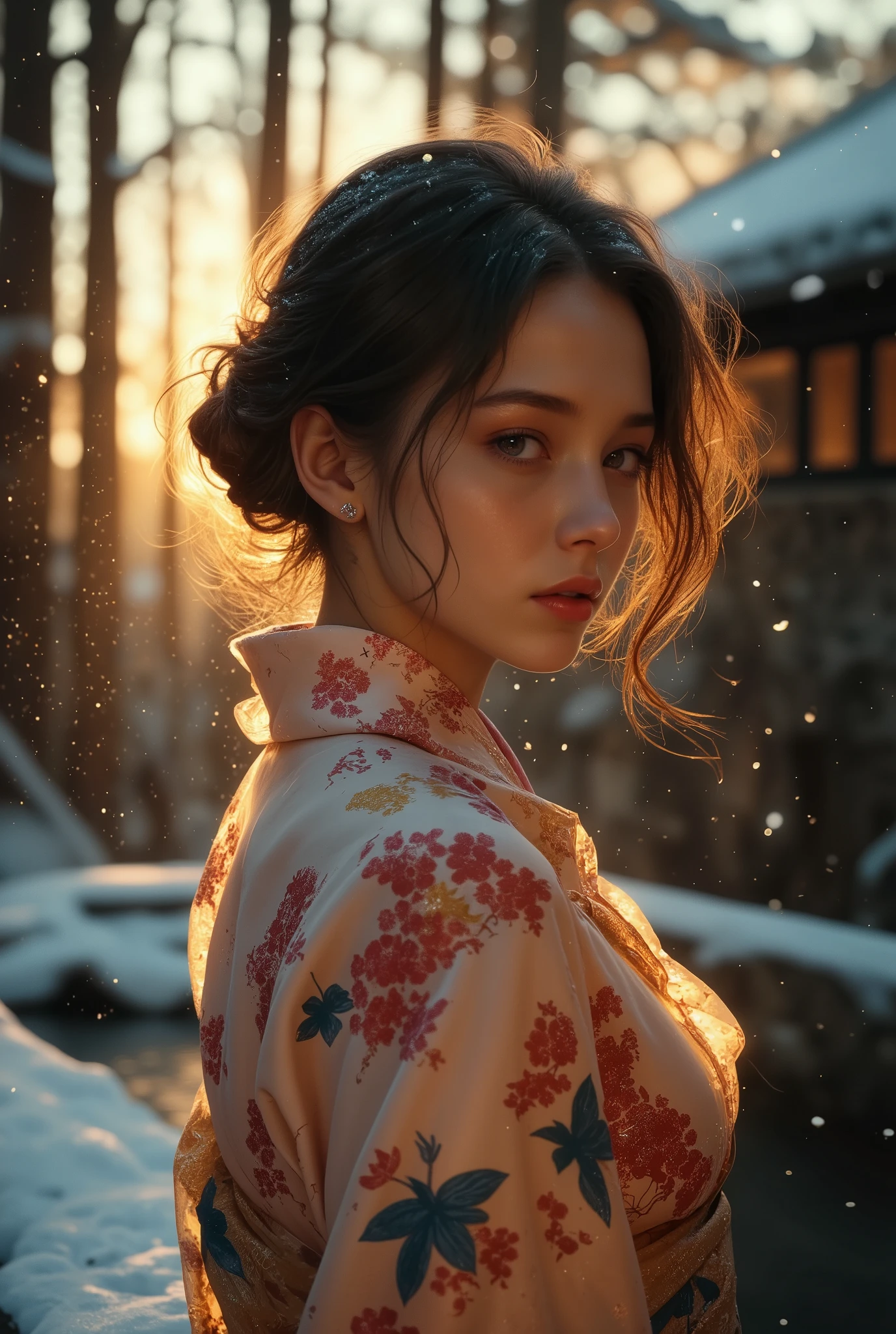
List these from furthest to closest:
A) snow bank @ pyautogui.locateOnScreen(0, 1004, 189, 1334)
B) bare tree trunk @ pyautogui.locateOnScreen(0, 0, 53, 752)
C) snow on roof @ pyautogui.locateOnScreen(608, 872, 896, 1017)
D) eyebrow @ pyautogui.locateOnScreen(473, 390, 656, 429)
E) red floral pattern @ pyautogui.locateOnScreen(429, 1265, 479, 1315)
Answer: bare tree trunk @ pyautogui.locateOnScreen(0, 0, 53, 752)
snow on roof @ pyautogui.locateOnScreen(608, 872, 896, 1017)
snow bank @ pyautogui.locateOnScreen(0, 1004, 189, 1334)
eyebrow @ pyautogui.locateOnScreen(473, 390, 656, 429)
red floral pattern @ pyautogui.locateOnScreen(429, 1265, 479, 1315)

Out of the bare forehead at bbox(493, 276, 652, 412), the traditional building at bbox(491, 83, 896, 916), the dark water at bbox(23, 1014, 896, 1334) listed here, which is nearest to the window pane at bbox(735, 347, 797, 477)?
the traditional building at bbox(491, 83, 896, 916)

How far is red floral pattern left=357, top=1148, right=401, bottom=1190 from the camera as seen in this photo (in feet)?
2.05

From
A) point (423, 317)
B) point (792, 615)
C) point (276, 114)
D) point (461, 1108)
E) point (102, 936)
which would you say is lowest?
point (102, 936)

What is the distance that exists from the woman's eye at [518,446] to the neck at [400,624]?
0.15 meters

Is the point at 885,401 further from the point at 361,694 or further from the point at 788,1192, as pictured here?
the point at 361,694

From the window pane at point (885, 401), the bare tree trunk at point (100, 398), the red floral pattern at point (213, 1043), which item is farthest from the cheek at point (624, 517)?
the window pane at point (885, 401)

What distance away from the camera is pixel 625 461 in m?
0.97

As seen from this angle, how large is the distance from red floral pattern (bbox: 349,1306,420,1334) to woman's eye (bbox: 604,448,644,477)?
0.63m

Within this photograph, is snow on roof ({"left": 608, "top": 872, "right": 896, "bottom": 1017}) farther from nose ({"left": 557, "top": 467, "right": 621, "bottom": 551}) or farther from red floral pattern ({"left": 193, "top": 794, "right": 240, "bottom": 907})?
nose ({"left": 557, "top": 467, "right": 621, "bottom": 551})

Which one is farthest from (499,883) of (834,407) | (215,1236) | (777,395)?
(777,395)

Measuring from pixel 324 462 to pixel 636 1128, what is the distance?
55 centimetres

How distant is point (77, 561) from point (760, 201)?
12.0 feet

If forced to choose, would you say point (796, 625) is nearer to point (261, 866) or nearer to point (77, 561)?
point (77, 561)

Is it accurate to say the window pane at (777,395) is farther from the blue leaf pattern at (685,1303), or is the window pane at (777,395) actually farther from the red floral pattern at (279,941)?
the red floral pattern at (279,941)
